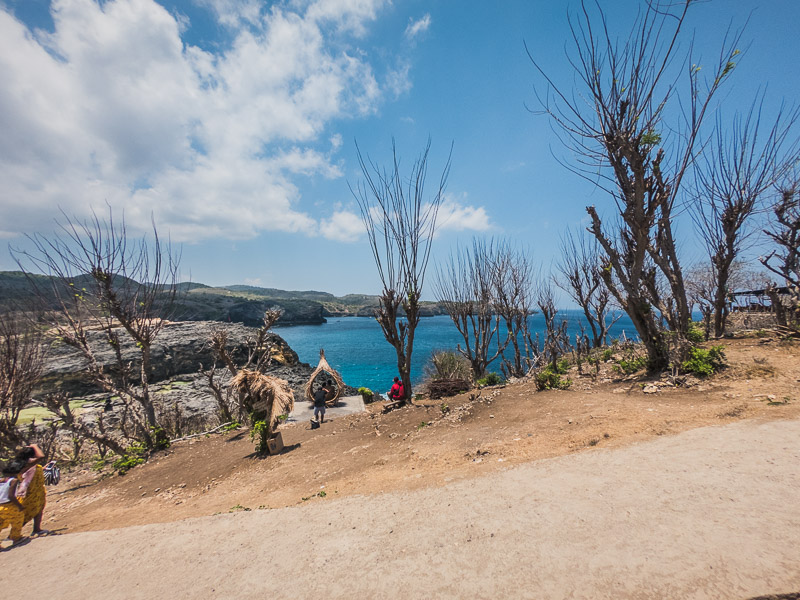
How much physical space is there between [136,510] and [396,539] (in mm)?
6304

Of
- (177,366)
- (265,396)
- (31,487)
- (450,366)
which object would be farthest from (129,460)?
(177,366)

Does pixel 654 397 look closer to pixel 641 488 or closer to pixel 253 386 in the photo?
pixel 641 488

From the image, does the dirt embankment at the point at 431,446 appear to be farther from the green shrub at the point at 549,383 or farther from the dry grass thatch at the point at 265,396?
the dry grass thatch at the point at 265,396

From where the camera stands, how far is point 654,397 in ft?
23.1

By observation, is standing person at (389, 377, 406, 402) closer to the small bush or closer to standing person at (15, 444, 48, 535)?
the small bush

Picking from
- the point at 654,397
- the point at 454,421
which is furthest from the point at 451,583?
the point at 654,397

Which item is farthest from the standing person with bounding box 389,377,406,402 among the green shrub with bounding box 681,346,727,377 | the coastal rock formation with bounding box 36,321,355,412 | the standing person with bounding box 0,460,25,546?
the coastal rock formation with bounding box 36,321,355,412

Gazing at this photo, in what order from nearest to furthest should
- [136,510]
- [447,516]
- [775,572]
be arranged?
[775,572], [447,516], [136,510]

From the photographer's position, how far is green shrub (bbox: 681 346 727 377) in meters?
7.65

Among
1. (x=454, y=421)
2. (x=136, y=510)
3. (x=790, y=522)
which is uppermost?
(x=790, y=522)

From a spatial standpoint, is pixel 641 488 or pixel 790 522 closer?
pixel 790 522

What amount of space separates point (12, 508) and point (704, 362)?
13.8 m

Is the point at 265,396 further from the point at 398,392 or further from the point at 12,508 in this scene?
the point at 398,392

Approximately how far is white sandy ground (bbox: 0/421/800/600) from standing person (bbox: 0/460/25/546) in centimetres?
31
